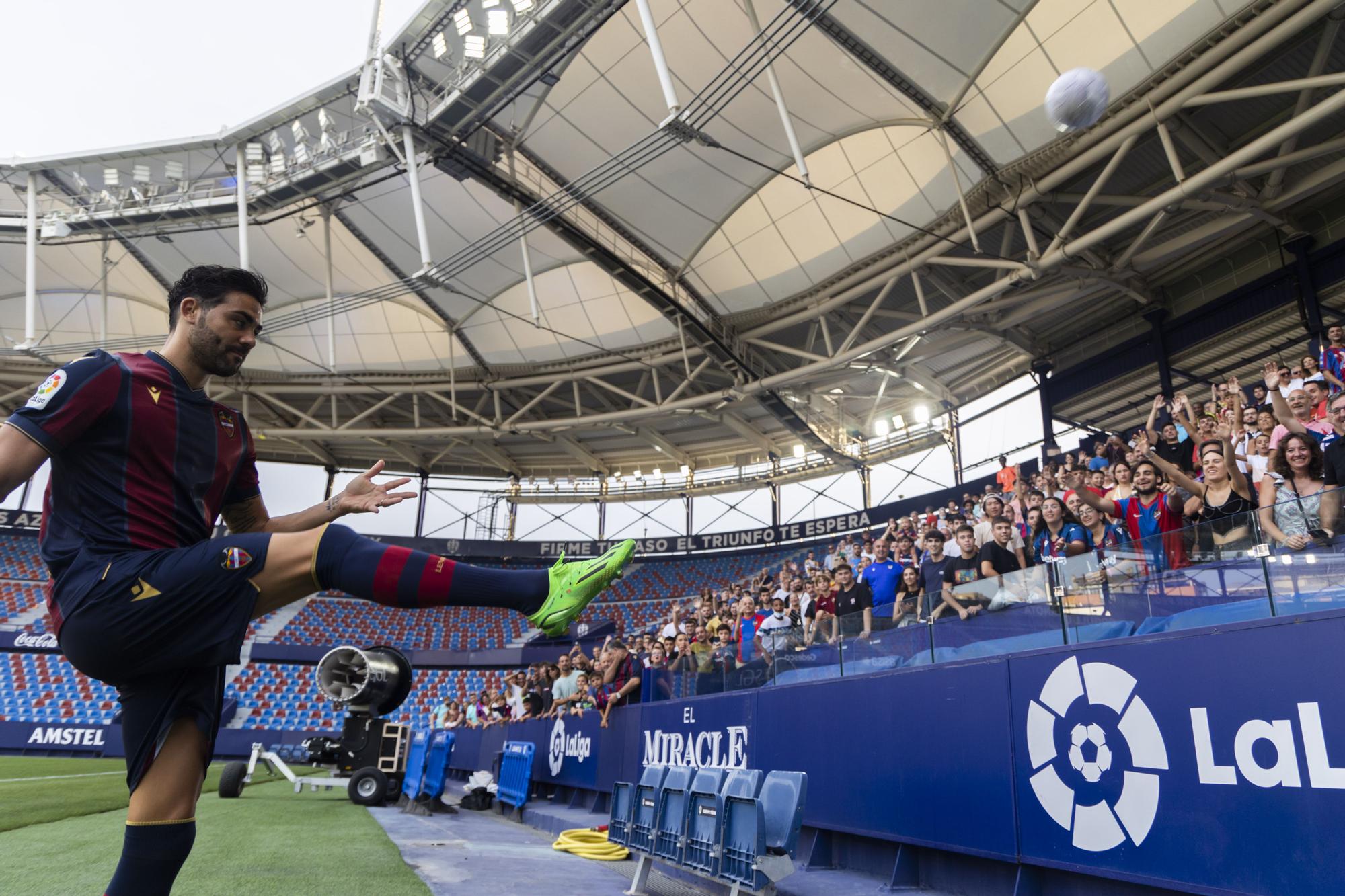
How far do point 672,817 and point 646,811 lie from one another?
40 cm

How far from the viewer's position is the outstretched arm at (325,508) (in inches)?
102

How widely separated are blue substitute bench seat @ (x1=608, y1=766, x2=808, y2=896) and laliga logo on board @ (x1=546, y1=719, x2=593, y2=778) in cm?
514

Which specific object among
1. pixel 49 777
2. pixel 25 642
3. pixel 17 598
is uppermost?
pixel 17 598

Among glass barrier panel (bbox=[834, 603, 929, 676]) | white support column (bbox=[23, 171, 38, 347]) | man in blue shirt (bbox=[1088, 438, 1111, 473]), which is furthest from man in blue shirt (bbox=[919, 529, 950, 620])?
white support column (bbox=[23, 171, 38, 347])

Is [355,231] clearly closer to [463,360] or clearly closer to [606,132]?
[463,360]

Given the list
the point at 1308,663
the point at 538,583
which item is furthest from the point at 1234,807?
the point at 538,583

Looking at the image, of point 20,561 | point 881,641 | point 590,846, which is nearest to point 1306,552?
point 881,641

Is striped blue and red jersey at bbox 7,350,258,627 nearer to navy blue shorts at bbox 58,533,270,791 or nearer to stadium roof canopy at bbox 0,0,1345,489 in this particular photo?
navy blue shorts at bbox 58,533,270,791

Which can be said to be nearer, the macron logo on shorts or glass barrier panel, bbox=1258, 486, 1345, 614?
the macron logo on shorts

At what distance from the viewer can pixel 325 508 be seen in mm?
2811

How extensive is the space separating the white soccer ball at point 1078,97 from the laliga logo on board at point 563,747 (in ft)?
31.7

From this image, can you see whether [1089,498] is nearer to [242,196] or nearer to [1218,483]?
[1218,483]

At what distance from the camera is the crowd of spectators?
477 cm

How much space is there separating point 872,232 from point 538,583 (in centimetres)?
1655
